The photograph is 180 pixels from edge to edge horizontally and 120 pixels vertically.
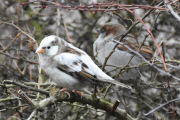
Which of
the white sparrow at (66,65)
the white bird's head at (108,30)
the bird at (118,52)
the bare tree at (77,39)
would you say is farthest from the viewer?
the white bird's head at (108,30)

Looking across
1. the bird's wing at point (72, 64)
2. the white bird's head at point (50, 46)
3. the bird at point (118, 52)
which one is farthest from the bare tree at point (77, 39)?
the bird's wing at point (72, 64)

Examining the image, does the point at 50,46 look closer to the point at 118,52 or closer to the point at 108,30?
the point at 118,52

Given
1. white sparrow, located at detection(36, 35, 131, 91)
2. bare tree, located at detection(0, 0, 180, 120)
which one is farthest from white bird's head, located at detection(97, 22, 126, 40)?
white sparrow, located at detection(36, 35, 131, 91)

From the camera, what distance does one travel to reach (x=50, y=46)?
157 inches

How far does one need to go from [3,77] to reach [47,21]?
5.01ft

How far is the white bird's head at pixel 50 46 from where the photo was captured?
3905 millimetres

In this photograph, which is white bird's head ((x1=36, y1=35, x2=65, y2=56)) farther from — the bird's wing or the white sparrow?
the bird's wing

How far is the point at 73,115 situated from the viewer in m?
4.71

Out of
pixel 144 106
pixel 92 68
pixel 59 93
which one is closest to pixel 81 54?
pixel 92 68

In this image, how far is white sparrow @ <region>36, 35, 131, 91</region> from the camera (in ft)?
12.5

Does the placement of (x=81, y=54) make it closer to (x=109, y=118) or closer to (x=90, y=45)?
(x=109, y=118)

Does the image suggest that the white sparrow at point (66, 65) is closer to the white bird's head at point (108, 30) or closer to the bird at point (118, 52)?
the bird at point (118, 52)

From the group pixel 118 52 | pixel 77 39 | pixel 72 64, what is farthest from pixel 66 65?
pixel 77 39

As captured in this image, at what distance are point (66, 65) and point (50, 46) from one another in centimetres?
35
